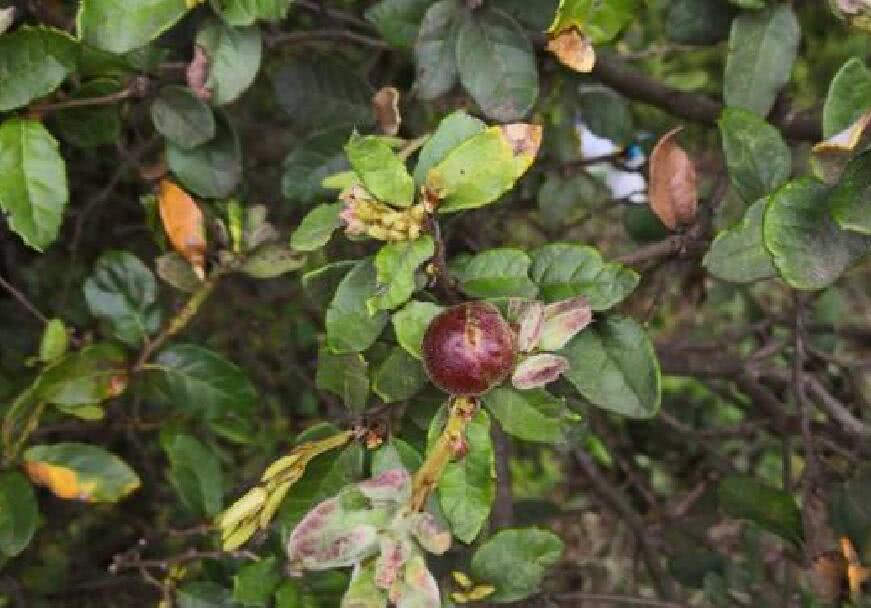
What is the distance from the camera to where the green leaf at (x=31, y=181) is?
1070mm

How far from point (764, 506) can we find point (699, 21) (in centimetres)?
54

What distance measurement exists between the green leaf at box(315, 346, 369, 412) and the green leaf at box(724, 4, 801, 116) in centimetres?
49

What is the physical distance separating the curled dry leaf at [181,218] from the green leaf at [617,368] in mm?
455

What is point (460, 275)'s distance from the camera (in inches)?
38.6

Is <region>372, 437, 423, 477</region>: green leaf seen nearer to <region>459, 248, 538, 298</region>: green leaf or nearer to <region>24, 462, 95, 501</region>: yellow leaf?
<region>459, 248, 538, 298</region>: green leaf

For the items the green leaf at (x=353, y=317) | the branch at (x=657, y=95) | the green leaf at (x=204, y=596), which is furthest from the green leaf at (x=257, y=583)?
the branch at (x=657, y=95)

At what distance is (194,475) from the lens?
1347mm

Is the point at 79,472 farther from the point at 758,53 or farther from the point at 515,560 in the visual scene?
the point at 758,53

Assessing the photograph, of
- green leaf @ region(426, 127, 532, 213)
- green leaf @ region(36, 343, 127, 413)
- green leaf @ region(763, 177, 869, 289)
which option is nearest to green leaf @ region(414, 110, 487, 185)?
green leaf @ region(426, 127, 532, 213)

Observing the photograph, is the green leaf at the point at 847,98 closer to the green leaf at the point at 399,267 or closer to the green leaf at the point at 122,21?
the green leaf at the point at 399,267

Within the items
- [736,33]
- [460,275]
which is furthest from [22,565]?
[736,33]

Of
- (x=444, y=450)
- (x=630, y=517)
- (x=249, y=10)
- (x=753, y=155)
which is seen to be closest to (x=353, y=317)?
(x=444, y=450)

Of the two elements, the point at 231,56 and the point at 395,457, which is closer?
the point at 395,457

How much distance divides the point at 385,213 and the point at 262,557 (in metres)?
0.49
